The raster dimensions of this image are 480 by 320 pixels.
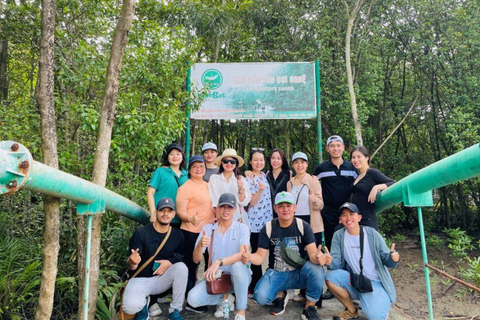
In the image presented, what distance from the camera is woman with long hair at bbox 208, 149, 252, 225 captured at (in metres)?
3.32

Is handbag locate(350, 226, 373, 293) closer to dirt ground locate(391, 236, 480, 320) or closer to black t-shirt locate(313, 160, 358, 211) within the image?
black t-shirt locate(313, 160, 358, 211)

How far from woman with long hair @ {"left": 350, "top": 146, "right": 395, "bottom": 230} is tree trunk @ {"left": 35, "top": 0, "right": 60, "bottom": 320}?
267 cm

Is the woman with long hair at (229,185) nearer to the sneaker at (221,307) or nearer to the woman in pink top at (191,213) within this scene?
the woman in pink top at (191,213)

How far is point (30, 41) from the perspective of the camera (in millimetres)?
4727

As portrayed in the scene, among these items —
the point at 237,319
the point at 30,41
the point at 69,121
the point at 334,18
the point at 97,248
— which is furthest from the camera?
the point at 334,18

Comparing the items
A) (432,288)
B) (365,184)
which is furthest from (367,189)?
(432,288)

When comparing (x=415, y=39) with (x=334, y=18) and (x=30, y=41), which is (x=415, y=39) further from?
(x=30, y=41)

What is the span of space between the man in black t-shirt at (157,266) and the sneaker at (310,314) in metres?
1.10

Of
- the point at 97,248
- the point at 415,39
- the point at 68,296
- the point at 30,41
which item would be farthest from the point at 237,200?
the point at 415,39

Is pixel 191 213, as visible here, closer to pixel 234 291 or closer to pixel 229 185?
pixel 229 185

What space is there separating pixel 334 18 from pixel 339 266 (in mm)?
8149

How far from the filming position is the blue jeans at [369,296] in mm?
2691

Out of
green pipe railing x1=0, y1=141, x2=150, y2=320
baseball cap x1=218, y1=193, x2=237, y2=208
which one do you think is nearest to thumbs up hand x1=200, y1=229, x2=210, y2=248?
baseball cap x1=218, y1=193, x2=237, y2=208

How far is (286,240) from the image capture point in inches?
120
